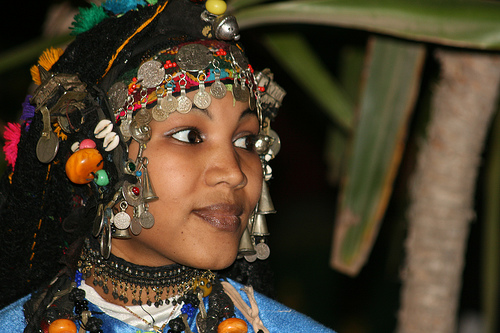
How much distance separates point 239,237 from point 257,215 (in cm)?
16

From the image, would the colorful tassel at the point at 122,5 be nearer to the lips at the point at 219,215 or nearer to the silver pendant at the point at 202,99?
the silver pendant at the point at 202,99

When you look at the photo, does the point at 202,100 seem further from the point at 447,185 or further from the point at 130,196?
the point at 447,185

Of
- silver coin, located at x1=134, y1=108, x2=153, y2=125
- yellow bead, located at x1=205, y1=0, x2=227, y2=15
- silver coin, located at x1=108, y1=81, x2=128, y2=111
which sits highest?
yellow bead, located at x1=205, y1=0, x2=227, y2=15

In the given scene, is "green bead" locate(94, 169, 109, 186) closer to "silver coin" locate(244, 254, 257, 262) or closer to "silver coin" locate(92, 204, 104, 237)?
"silver coin" locate(92, 204, 104, 237)

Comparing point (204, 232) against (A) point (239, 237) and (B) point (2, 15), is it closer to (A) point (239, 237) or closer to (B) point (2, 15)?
(A) point (239, 237)

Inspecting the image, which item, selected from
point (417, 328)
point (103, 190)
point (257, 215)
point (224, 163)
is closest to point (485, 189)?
point (417, 328)

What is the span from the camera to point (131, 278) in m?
1.64

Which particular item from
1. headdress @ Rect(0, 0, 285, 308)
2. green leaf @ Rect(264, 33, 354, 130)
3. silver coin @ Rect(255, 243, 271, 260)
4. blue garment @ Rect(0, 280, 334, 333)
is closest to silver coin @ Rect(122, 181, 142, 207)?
headdress @ Rect(0, 0, 285, 308)

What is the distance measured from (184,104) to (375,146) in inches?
34.2

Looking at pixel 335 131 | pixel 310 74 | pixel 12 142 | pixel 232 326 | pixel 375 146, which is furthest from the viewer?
pixel 335 131

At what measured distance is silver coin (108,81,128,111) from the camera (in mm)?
1590

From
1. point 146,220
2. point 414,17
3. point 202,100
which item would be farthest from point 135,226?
point 414,17

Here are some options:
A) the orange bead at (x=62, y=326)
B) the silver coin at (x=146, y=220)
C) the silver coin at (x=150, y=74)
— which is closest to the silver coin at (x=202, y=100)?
the silver coin at (x=150, y=74)

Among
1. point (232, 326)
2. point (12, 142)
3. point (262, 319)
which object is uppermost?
point (12, 142)
